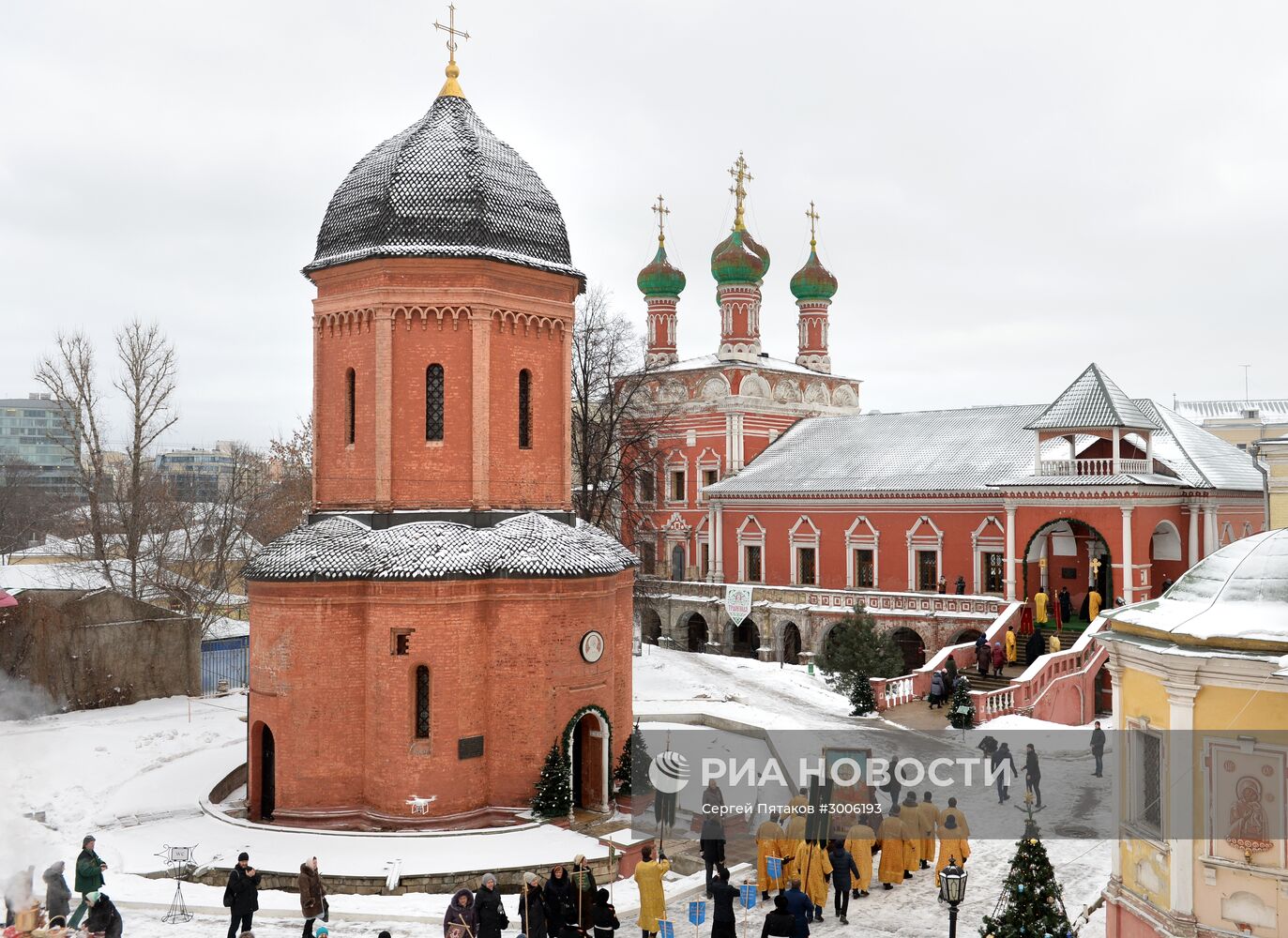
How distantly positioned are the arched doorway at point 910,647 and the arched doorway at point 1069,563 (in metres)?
4.03

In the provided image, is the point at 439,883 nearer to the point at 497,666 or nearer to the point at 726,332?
the point at 497,666

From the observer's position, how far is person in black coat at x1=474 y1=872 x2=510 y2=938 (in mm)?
10086

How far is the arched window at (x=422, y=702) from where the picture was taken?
15664 millimetres

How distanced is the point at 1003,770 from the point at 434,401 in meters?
11.1

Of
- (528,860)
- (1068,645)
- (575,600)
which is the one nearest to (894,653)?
(1068,645)

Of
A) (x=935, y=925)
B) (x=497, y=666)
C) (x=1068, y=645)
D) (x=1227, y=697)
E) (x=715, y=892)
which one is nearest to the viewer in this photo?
(x=1227, y=697)

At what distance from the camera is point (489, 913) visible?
10086 mm

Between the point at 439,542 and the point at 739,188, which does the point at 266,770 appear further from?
the point at 739,188

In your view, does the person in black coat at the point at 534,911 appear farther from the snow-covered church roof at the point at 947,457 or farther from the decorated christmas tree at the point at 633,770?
the snow-covered church roof at the point at 947,457

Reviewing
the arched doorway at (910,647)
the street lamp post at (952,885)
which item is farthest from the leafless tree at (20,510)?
the street lamp post at (952,885)

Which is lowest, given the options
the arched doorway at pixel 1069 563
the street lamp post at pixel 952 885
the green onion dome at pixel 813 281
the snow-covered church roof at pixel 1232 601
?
the street lamp post at pixel 952 885

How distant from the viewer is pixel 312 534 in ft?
55.3

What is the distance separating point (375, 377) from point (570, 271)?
12.6 feet

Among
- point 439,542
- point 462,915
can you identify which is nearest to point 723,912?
point 462,915
